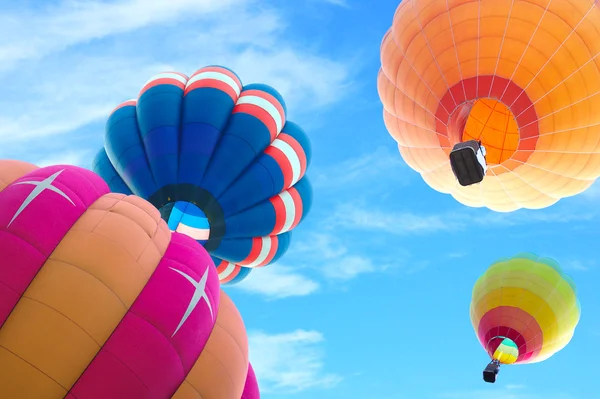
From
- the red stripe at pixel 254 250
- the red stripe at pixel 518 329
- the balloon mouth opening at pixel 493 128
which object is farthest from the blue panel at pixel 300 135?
the red stripe at pixel 518 329

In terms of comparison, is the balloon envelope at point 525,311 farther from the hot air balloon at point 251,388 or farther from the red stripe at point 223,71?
the red stripe at point 223,71

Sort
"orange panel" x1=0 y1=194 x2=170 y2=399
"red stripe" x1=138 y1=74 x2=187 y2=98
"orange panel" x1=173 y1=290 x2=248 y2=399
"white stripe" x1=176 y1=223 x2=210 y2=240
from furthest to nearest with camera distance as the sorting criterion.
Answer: "red stripe" x1=138 y1=74 x2=187 y2=98 < "white stripe" x1=176 y1=223 x2=210 y2=240 < "orange panel" x1=173 y1=290 x2=248 y2=399 < "orange panel" x1=0 y1=194 x2=170 y2=399

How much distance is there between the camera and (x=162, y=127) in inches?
431

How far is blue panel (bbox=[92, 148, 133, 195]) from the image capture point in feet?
38.0

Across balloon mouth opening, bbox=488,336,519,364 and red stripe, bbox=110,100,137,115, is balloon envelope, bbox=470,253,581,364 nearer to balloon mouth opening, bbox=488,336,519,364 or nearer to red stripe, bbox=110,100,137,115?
balloon mouth opening, bbox=488,336,519,364

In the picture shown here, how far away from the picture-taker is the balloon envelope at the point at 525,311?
449 inches

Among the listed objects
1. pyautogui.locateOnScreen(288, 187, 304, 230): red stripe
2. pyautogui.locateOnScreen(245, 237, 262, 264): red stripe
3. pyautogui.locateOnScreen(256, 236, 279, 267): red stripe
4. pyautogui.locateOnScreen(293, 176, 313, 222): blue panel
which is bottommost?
pyautogui.locateOnScreen(245, 237, 262, 264): red stripe

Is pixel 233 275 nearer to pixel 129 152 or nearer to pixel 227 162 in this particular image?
pixel 227 162

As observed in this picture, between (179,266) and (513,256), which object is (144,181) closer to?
(179,266)

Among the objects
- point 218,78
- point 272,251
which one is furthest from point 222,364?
point 218,78

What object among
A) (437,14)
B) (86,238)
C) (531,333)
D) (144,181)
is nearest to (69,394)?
(86,238)

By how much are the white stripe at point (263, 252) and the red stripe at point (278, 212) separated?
0.33m

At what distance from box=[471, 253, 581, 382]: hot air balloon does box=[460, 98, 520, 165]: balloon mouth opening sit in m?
2.08

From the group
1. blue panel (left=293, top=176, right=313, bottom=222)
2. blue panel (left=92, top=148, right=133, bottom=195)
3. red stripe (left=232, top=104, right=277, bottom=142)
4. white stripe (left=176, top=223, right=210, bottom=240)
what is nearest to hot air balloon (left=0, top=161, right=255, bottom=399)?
white stripe (left=176, top=223, right=210, bottom=240)
